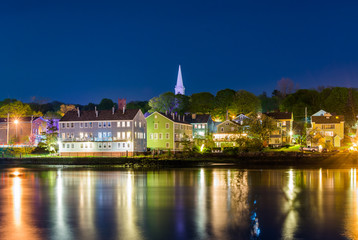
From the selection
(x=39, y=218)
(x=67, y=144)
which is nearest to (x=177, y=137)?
(x=67, y=144)

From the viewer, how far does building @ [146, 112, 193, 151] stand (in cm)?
9688

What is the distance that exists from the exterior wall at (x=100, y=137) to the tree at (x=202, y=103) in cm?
4293

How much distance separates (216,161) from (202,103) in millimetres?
57638

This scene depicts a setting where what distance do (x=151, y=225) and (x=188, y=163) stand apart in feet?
166

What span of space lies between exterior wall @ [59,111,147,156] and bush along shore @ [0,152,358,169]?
344 inches

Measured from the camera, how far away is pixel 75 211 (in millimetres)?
27234

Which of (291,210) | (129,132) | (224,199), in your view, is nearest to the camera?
(291,210)

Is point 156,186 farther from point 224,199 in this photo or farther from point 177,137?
point 177,137

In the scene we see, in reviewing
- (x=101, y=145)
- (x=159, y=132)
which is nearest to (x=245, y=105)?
(x=159, y=132)

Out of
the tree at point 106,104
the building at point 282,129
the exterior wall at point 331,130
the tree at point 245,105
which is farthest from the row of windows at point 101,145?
the tree at point 106,104

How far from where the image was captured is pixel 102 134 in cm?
8731

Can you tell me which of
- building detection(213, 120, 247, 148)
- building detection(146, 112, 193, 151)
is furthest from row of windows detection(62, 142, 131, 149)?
building detection(213, 120, 247, 148)

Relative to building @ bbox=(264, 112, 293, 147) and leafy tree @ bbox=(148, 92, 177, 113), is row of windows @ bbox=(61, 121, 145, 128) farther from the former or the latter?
building @ bbox=(264, 112, 293, 147)

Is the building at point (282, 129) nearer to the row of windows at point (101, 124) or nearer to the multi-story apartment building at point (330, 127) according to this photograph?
the multi-story apartment building at point (330, 127)
